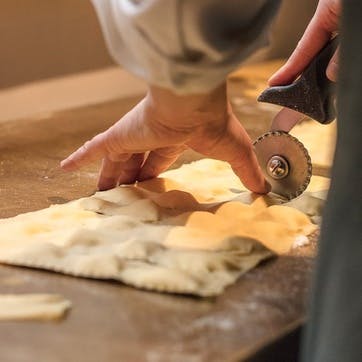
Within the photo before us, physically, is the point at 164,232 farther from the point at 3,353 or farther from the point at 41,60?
the point at 41,60

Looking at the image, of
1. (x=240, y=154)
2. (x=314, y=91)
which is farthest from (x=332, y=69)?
(x=240, y=154)

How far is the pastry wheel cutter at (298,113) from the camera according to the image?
922 mm

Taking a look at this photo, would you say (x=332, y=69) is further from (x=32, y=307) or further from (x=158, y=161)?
(x=32, y=307)

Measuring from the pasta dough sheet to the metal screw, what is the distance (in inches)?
1.4

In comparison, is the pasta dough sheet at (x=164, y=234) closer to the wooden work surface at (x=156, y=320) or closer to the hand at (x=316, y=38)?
the wooden work surface at (x=156, y=320)

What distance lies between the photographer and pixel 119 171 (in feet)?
3.02

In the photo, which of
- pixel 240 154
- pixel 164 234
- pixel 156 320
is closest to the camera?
pixel 156 320

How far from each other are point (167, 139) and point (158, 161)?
132 millimetres

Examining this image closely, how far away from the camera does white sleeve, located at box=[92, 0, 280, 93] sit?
2.17 feet

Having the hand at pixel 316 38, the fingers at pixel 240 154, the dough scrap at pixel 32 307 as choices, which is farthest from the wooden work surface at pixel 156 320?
the hand at pixel 316 38

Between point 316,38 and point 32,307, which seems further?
point 316,38

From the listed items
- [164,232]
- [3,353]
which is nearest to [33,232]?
[164,232]

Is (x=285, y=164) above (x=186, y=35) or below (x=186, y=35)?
below

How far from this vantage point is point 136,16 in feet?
2.17
